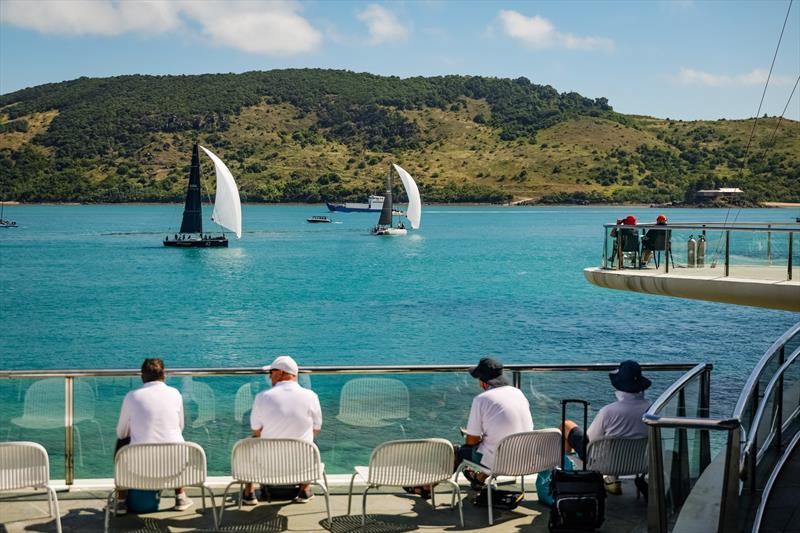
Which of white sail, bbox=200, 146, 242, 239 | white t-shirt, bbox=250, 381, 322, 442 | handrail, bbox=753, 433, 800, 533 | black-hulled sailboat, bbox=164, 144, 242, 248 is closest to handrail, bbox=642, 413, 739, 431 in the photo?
handrail, bbox=753, 433, 800, 533

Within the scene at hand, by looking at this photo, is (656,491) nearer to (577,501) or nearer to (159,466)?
(577,501)

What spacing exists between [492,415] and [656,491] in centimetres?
175

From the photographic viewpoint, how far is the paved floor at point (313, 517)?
7.13m

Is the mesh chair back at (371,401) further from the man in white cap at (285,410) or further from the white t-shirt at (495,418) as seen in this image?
the white t-shirt at (495,418)

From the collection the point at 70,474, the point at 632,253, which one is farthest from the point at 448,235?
the point at 70,474

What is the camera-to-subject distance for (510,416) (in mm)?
7594

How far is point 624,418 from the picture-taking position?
767 cm

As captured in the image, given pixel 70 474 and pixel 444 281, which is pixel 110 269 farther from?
pixel 70 474

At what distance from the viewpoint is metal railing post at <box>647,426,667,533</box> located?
591cm

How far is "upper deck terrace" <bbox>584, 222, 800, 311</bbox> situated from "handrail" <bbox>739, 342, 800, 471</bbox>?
11.6m

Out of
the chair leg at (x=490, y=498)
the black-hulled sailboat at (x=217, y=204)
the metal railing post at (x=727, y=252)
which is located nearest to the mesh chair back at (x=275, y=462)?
the chair leg at (x=490, y=498)

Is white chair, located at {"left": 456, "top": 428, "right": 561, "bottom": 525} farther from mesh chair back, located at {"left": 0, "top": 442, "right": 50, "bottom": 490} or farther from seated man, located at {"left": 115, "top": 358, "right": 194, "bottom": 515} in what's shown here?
mesh chair back, located at {"left": 0, "top": 442, "right": 50, "bottom": 490}


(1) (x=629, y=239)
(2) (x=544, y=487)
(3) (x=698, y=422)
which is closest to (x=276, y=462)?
(2) (x=544, y=487)

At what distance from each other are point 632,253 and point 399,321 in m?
38.4
